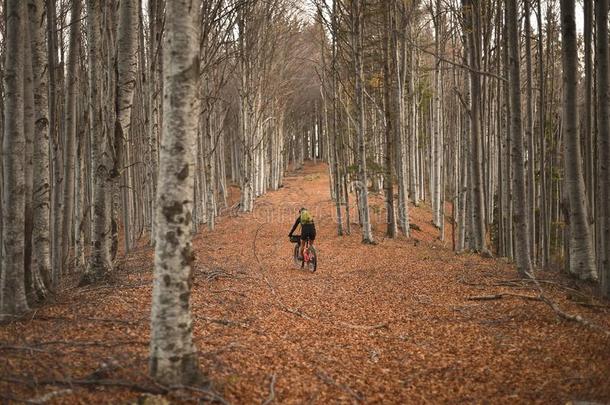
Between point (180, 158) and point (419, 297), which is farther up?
point (180, 158)

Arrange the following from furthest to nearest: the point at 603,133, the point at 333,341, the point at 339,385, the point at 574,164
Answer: the point at 574,164 < the point at 603,133 < the point at 333,341 < the point at 339,385

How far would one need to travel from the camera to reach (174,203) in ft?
12.9

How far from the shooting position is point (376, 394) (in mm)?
4535

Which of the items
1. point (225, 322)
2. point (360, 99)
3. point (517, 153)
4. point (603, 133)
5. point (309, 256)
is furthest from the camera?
point (360, 99)

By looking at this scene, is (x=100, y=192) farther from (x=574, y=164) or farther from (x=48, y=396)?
(x=574, y=164)

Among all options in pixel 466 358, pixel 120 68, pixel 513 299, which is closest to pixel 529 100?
pixel 513 299

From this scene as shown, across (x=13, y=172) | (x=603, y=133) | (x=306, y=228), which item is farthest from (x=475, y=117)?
(x=13, y=172)

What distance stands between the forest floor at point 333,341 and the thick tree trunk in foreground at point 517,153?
0.66 m

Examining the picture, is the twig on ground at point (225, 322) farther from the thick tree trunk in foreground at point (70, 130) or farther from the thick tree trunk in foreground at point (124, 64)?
the thick tree trunk in foreground at point (70, 130)

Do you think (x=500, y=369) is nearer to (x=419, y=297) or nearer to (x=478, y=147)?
(x=419, y=297)

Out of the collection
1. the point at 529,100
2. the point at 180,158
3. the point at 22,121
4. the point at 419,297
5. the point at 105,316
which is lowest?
the point at 419,297

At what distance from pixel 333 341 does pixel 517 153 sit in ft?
18.5

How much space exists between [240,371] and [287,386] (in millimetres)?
524

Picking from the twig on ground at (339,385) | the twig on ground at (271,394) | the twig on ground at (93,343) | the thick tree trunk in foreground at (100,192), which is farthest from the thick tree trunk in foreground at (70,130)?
the twig on ground at (339,385)
